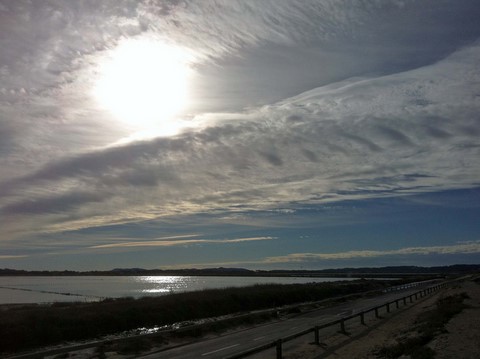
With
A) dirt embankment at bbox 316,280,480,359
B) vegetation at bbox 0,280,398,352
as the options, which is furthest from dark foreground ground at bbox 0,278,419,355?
dirt embankment at bbox 316,280,480,359

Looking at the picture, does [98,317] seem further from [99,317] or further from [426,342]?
[426,342]

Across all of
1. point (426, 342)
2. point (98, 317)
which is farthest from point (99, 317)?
point (426, 342)

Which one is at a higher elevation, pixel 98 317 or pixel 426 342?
pixel 98 317

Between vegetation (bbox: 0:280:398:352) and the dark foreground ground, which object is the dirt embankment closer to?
the dark foreground ground

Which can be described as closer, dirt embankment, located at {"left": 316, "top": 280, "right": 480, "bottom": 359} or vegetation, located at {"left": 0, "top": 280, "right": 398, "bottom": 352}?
dirt embankment, located at {"left": 316, "top": 280, "right": 480, "bottom": 359}

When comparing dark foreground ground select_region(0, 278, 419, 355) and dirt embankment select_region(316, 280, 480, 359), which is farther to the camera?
dark foreground ground select_region(0, 278, 419, 355)

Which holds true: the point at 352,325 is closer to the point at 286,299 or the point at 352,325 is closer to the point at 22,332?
the point at 22,332

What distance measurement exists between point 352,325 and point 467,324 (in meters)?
6.70

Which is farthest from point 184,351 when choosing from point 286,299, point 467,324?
point 286,299

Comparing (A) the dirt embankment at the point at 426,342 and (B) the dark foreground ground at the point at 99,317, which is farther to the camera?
(B) the dark foreground ground at the point at 99,317

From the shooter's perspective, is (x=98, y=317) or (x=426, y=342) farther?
(x=98, y=317)

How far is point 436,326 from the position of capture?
73.9ft

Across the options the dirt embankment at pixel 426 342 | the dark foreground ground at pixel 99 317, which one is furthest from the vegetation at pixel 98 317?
the dirt embankment at pixel 426 342

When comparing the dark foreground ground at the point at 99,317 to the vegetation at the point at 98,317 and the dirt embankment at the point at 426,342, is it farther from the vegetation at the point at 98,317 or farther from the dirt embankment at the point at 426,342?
the dirt embankment at the point at 426,342
